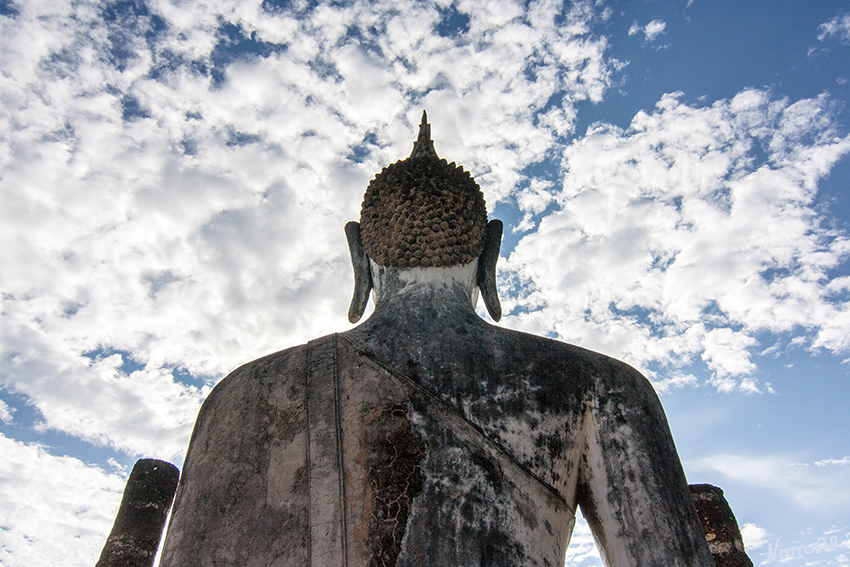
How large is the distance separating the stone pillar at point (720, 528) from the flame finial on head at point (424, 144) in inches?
127

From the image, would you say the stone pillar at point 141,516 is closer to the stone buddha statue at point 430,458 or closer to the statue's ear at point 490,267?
the stone buddha statue at point 430,458

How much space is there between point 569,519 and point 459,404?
0.81 m

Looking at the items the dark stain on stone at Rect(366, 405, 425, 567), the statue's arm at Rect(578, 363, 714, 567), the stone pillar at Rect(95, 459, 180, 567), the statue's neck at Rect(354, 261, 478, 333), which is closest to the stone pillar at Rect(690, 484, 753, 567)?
the statue's arm at Rect(578, 363, 714, 567)

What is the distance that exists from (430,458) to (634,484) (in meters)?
1.02

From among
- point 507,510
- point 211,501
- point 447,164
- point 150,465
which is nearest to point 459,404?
point 507,510

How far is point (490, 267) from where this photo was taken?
495 cm

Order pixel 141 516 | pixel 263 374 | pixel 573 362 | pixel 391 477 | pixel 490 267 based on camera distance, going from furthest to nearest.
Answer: pixel 490 267
pixel 141 516
pixel 263 374
pixel 573 362
pixel 391 477

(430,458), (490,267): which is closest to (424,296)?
(490,267)

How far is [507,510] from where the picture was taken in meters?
3.18

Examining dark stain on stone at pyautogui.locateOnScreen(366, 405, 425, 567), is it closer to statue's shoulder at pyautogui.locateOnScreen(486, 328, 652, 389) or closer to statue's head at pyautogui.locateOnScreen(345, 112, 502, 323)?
statue's shoulder at pyautogui.locateOnScreen(486, 328, 652, 389)

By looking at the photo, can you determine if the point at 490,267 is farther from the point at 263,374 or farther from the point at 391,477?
the point at 391,477

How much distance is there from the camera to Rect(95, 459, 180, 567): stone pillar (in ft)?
14.4

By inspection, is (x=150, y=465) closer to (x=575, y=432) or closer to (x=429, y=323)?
→ (x=429, y=323)

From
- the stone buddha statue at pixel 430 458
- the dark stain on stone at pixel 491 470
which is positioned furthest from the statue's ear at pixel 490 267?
the dark stain on stone at pixel 491 470
